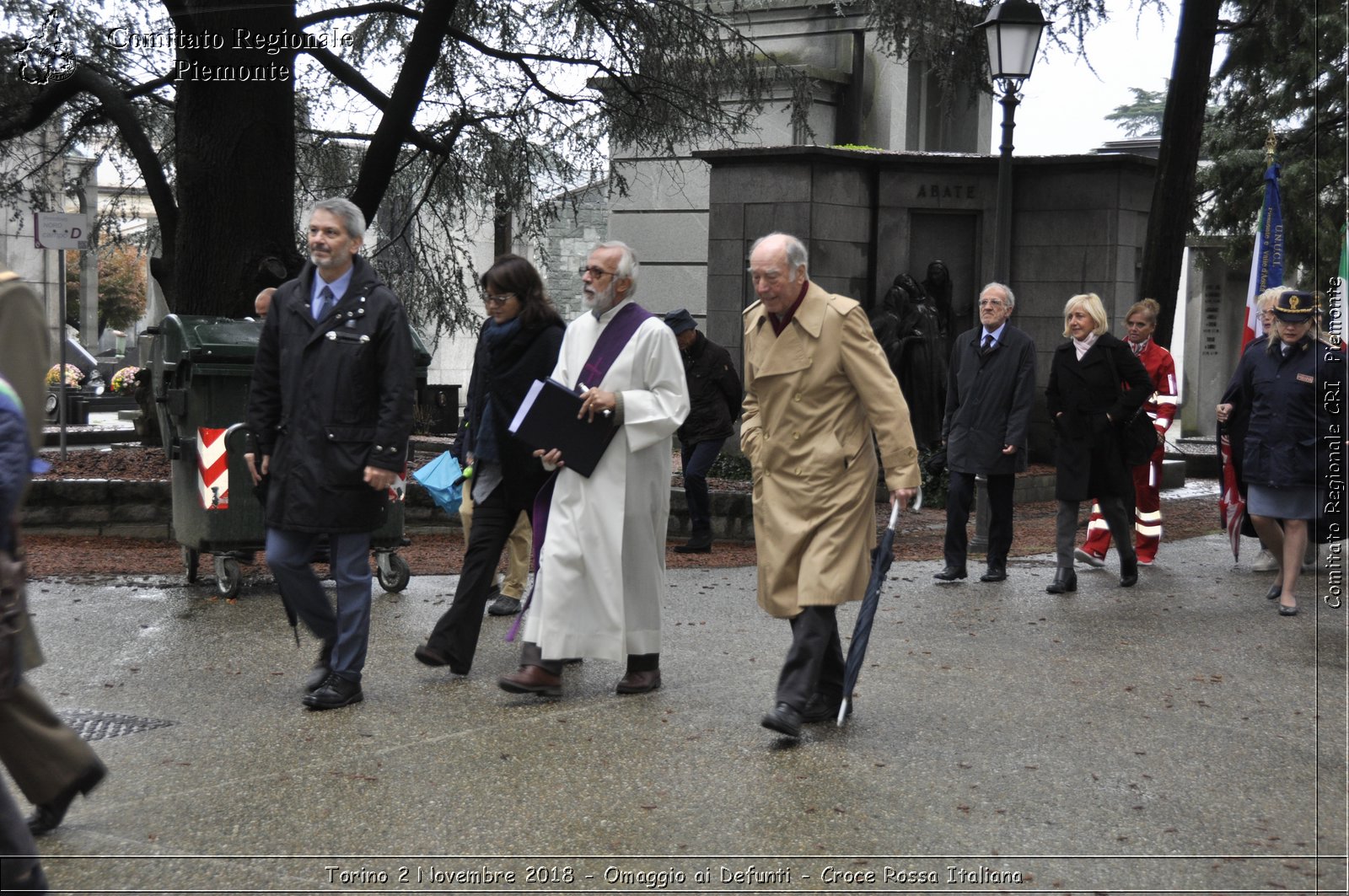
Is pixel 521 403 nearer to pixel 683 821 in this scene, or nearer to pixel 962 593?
pixel 683 821

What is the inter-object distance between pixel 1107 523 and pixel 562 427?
507cm

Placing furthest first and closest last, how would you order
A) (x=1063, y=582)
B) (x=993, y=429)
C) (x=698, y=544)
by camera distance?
(x=698, y=544)
(x=993, y=429)
(x=1063, y=582)

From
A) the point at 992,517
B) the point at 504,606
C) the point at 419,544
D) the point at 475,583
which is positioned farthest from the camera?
the point at 419,544

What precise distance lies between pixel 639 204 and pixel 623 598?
15957 millimetres

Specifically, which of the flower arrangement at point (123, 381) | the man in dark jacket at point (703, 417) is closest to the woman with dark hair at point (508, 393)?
the man in dark jacket at point (703, 417)

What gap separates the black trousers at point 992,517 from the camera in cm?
1010

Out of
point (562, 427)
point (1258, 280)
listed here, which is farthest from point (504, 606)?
point (1258, 280)

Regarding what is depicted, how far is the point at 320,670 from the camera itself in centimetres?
639

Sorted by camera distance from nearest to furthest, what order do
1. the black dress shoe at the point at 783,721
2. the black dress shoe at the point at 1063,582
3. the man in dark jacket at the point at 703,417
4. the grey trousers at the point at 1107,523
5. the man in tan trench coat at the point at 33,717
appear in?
1. the man in tan trench coat at the point at 33,717
2. the black dress shoe at the point at 783,721
3. the black dress shoe at the point at 1063,582
4. the grey trousers at the point at 1107,523
5. the man in dark jacket at the point at 703,417

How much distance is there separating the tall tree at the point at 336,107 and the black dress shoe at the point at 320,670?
20.2 ft

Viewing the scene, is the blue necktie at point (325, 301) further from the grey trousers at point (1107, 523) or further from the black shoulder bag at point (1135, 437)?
the black shoulder bag at point (1135, 437)

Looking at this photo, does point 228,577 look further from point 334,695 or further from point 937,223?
point 937,223

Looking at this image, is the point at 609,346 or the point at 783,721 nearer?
the point at 783,721

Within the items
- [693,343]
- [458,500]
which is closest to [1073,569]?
[693,343]
